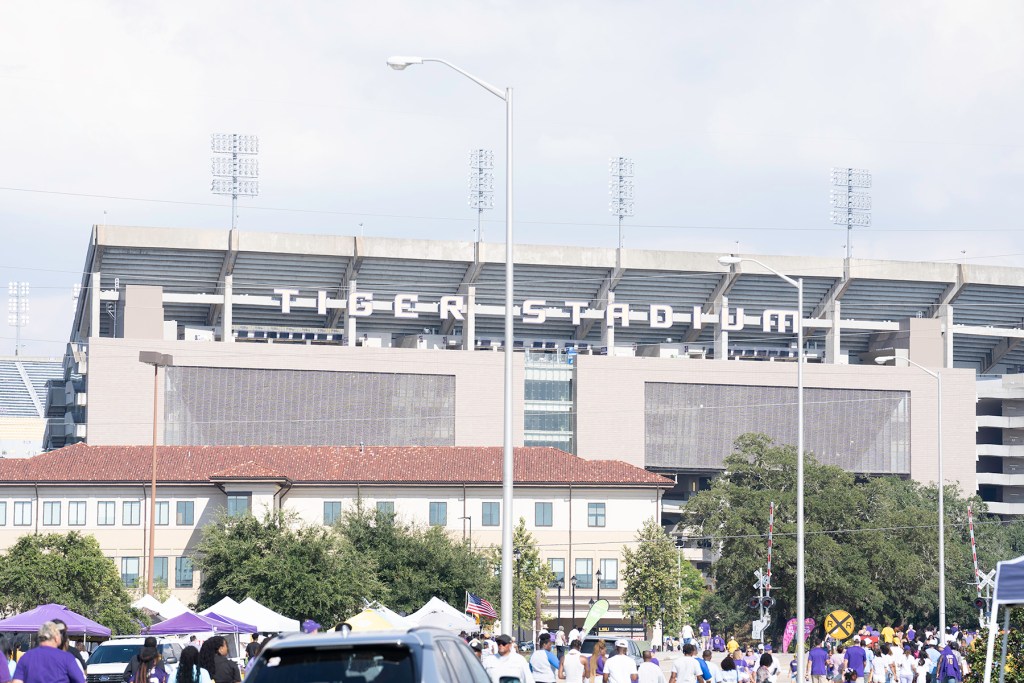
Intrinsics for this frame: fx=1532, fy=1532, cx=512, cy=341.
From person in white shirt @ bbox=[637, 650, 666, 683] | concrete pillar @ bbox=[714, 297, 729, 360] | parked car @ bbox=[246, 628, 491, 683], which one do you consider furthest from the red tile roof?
parked car @ bbox=[246, 628, 491, 683]

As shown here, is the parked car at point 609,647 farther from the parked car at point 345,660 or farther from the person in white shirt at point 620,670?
the parked car at point 345,660

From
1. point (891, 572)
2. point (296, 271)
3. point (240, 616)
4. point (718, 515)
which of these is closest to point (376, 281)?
point (296, 271)

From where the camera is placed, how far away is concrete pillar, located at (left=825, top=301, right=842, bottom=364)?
127 m

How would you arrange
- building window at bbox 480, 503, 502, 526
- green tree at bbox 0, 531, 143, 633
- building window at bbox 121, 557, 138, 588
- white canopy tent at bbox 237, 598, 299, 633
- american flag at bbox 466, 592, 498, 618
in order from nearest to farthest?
white canopy tent at bbox 237, 598, 299, 633, american flag at bbox 466, 592, 498, 618, green tree at bbox 0, 531, 143, 633, building window at bbox 121, 557, 138, 588, building window at bbox 480, 503, 502, 526

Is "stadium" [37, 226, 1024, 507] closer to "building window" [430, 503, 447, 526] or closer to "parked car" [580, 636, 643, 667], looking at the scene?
"building window" [430, 503, 447, 526]

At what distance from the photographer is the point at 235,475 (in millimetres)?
86125

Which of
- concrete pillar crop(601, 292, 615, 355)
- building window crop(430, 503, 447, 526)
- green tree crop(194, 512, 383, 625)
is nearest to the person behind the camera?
green tree crop(194, 512, 383, 625)

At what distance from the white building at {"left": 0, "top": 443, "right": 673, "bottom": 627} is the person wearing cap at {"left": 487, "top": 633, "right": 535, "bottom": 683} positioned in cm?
6419

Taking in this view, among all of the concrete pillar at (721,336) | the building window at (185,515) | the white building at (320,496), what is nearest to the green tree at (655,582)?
the white building at (320,496)

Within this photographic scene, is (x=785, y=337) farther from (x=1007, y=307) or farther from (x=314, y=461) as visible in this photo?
(x=314, y=461)

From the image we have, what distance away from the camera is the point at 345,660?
31.7 ft

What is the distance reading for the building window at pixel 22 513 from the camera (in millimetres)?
87188

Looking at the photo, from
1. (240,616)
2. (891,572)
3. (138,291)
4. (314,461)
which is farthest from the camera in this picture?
(138,291)

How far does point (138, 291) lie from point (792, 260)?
5247 cm
